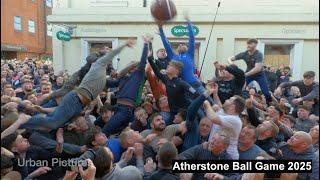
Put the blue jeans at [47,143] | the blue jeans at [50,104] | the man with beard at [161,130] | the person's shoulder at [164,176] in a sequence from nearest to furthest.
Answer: the person's shoulder at [164,176]
the blue jeans at [47,143]
the man with beard at [161,130]
the blue jeans at [50,104]

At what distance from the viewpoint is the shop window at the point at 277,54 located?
3.79m

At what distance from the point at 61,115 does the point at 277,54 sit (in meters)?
2.53

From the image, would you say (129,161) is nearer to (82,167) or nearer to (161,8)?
(82,167)

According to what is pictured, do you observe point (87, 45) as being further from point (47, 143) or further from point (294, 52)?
point (294, 52)

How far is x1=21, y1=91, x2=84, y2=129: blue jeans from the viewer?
8.79 feet

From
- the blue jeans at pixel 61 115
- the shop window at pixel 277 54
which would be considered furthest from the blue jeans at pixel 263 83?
the blue jeans at pixel 61 115

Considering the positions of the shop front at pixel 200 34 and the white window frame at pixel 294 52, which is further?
the shop front at pixel 200 34

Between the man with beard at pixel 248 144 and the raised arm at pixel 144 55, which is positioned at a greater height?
the raised arm at pixel 144 55

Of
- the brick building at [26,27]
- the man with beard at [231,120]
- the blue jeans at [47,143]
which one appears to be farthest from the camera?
the brick building at [26,27]

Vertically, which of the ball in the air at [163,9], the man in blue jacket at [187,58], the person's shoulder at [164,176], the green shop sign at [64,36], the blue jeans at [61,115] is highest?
the ball in the air at [163,9]

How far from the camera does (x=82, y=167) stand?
79.7 inches

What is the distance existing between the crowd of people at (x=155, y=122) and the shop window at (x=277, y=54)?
0.09m

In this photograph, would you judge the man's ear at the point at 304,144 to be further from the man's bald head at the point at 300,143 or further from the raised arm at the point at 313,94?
the raised arm at the point at 313,94

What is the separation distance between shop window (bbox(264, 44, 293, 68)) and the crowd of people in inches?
3.4
